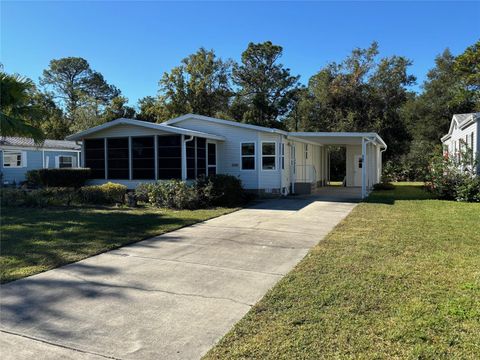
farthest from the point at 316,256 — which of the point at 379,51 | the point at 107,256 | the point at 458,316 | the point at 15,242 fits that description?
the point at 379,51

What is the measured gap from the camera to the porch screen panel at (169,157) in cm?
1526

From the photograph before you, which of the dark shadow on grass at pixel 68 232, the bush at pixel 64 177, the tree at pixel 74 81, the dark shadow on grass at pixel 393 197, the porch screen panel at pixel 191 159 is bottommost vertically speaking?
the dark shadow on grass at pixel 68 232

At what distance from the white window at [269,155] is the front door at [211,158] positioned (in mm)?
2237

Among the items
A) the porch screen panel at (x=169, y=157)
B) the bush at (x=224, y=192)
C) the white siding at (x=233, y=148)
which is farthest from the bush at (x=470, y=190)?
the porch screen panel at (x=169, y=157)

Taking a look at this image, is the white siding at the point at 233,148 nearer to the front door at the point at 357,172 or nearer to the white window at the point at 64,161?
the front door at the point at 357,172

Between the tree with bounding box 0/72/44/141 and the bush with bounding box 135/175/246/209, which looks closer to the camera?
the tree with bounding box 0/72/44/141

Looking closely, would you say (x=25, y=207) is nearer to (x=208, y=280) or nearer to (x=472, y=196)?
(x=208, y=280)

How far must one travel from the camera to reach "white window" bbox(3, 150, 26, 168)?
23.3 metres

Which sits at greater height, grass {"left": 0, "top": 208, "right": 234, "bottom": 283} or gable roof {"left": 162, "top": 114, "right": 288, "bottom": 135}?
gable roof {"left": 162, "top": 114, "right": 288, "bottom": 135}

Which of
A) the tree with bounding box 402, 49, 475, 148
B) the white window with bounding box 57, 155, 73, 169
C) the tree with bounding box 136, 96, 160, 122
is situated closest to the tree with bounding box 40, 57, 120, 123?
the tree with bounding box 136, 96, 160, 122

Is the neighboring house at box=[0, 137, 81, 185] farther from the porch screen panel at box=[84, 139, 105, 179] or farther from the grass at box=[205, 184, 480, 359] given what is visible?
the grass at box=[205, 184, 480, 359]

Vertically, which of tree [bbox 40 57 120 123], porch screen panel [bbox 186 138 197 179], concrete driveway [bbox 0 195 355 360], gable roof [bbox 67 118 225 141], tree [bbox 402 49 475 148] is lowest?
concrete driveway [bbox 0 195 355 360]

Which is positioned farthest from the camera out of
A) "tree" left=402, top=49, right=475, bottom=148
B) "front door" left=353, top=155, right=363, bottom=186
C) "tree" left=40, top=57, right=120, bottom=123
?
"tree" left=40, top=57, right=120, bottom=123

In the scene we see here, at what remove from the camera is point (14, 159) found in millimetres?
23891
